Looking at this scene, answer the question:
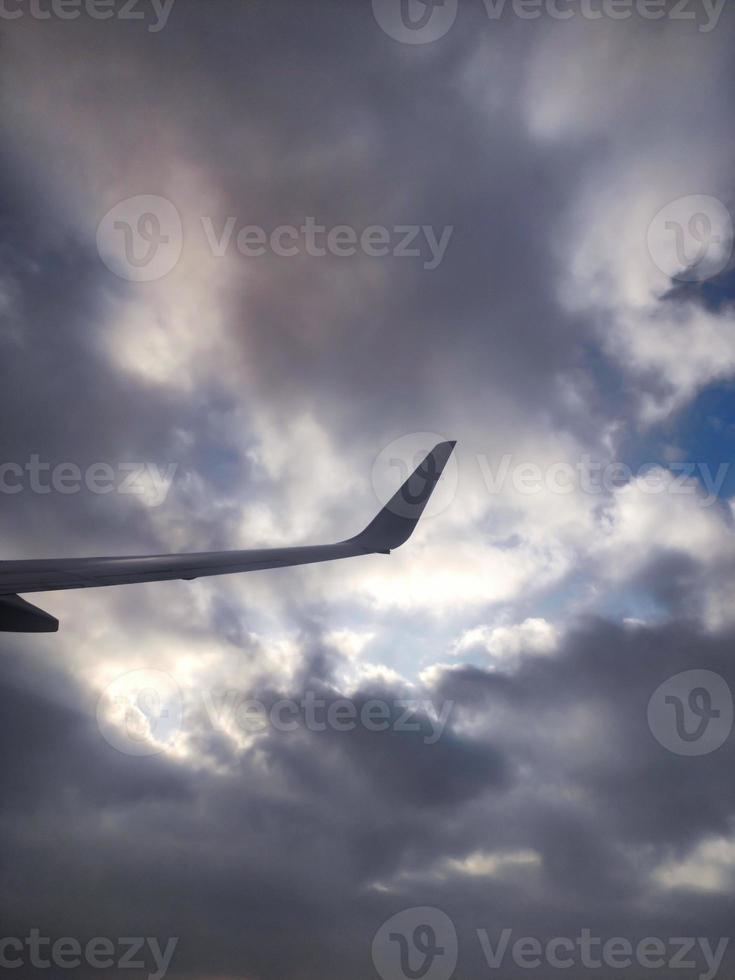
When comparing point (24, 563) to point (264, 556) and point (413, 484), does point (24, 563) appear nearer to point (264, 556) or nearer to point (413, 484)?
point (264, 556)

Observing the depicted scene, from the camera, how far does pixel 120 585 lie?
1220cm

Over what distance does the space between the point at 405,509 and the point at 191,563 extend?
9023 mm

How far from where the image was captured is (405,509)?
809 inches

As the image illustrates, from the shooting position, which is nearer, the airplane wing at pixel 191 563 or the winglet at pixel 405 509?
the airplane wing at pixel 191 563

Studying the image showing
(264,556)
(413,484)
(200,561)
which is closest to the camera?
(200,561)

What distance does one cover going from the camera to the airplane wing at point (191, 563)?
10578 mm

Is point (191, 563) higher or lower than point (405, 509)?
lower

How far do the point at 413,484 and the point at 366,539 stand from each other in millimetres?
2995

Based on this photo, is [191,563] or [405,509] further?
[405,509]

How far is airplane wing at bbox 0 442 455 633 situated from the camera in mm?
10578

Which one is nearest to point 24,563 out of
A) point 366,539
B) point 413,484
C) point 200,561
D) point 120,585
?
point 120,585

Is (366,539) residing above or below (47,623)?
above

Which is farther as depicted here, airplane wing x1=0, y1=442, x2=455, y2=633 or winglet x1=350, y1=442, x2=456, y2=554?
winglet x1=350, y1=442, x2=456, y2=554

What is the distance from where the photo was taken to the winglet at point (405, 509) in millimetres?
20547
